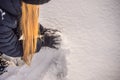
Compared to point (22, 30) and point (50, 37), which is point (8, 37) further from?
point (50, 37)

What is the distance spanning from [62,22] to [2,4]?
0.96 ft

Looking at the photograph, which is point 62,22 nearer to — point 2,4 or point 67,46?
point 67,46

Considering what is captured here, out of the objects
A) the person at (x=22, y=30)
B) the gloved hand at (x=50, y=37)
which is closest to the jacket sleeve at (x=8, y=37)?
the person at (x=22, y=30)

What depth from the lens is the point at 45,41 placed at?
986 mm

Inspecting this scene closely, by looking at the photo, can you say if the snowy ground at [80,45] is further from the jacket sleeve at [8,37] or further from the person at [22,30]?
the jacket sleeve at [8,37]

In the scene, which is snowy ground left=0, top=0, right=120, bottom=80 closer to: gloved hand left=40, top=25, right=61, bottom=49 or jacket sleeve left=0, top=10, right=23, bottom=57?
gloved hand left=40, top=25, right=61, bottom=49

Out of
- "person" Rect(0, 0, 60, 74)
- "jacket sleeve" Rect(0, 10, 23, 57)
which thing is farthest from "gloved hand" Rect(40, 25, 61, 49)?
"jacket sleeve" Rect(0, 10, 23, 57)

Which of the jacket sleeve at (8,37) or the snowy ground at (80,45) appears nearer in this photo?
the jacket sleeve at (8,37)

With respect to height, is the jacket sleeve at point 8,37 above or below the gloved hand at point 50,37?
above

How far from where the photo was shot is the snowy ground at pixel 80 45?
84 cm

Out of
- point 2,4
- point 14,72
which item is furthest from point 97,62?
point 2,4

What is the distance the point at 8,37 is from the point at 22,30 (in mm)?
92

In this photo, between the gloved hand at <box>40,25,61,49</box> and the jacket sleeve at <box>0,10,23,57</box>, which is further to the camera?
the gloved hand at <box>40,25,61,49</box>

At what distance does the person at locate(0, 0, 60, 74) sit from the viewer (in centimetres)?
69
